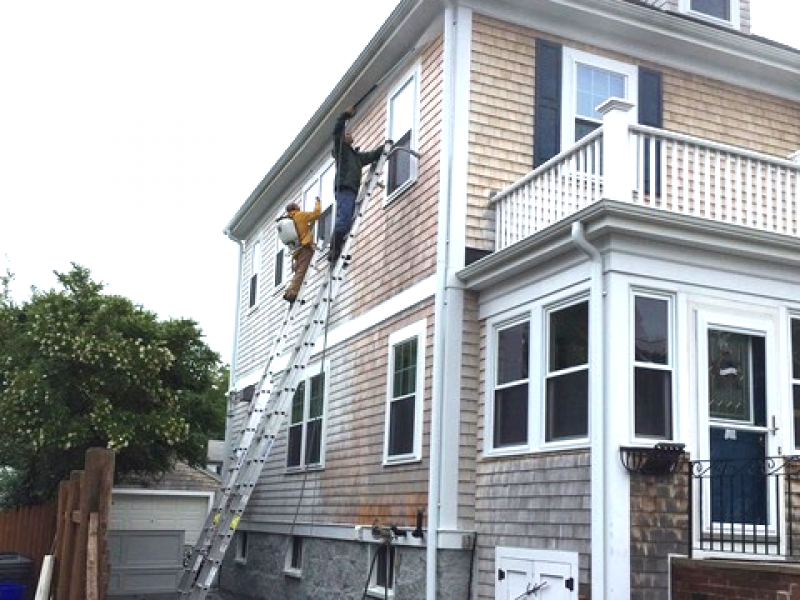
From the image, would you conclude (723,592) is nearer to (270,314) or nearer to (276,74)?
(270,314)

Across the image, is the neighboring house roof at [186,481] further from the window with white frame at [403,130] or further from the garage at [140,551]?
the window with white frame at [403,130]

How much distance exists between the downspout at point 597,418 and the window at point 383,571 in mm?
3783

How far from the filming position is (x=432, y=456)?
1098 centimetres

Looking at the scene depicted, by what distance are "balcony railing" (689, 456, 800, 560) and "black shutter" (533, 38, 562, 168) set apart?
4.47 metres

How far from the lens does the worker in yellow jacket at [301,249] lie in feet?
47.0

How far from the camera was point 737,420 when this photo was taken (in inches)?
382

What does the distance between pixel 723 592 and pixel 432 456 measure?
143 inches

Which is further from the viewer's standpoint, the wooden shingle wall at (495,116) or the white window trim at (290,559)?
the white window trim at (290,559)

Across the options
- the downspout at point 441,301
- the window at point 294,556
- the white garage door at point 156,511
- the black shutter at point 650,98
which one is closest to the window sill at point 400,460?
the downspout at point 441,301

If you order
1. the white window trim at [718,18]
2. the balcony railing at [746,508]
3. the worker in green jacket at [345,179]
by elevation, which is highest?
the white window trim at [718,18]

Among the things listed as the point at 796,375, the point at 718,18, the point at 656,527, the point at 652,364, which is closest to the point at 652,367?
the point at 652,364

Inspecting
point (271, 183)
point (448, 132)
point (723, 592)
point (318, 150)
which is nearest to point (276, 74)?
point (271, 183)

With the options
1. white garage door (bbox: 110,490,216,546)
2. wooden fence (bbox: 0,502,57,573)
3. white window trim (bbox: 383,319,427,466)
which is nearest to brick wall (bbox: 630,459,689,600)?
white window trim (bbox: 383,319,427,466)

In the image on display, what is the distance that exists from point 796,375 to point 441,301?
375cm
